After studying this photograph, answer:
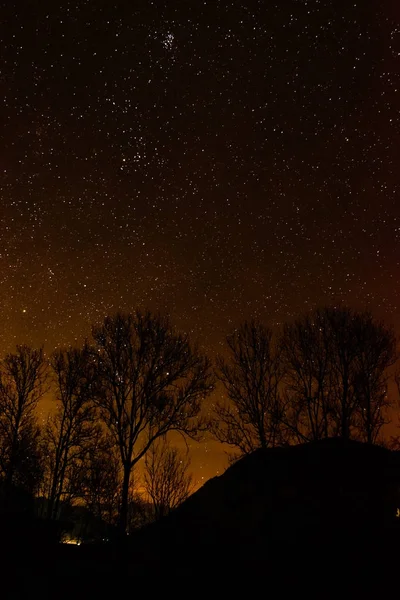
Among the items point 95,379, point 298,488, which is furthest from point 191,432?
point 298,488

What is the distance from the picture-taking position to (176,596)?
9.05 meters

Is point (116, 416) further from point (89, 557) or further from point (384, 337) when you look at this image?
point (384, 337)

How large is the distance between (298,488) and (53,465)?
15.6 metres

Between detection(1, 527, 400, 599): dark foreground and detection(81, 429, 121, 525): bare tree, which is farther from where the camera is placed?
detection(81, 429, 121, 525): bare tree

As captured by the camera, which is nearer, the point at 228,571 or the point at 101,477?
the point at 228,571

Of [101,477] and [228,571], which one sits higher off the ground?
[101,477]

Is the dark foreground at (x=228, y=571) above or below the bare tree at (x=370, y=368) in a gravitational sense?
below

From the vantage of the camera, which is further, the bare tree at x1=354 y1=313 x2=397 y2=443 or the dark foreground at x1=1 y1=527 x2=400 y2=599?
the bare tree at x1=354 y1=313 x2=397 y2=443

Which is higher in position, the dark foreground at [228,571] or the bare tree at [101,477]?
Answer: the bare tree at [101,477]

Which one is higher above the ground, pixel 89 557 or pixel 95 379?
pixel 95 379

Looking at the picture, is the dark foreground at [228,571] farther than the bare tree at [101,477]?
No

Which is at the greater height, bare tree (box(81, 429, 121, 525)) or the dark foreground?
bare tree (box(81, 429, 121, 525))

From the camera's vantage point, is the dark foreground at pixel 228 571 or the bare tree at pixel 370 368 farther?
the bare tree at pixel 370 368

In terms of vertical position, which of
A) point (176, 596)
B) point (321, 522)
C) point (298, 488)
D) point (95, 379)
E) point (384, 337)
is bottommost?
point (176, 596)
